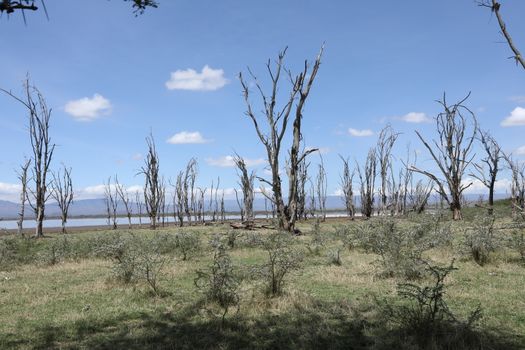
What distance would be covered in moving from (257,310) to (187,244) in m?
8.77

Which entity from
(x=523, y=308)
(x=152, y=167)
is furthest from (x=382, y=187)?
(x=523, y=308)

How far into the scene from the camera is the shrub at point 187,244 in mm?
14938

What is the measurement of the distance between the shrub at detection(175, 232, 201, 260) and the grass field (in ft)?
9.73

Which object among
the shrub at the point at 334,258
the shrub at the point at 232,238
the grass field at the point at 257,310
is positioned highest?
the shrub at the point at 232,238

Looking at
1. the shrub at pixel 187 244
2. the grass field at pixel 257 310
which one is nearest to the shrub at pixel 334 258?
the grass field at pixel 257 310

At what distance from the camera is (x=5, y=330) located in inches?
248

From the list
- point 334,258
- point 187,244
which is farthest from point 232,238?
point 334,258

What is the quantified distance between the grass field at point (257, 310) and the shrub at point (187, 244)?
2964 millimetres

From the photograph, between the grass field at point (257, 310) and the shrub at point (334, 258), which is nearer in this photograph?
the grass field at point (257, 310)

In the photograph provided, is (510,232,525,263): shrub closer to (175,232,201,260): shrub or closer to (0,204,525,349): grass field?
(0,204,525,349): grass field

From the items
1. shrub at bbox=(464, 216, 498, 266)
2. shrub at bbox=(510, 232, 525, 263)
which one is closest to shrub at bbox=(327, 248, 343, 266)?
shrub at bbox=(464, 216, 498, 266)

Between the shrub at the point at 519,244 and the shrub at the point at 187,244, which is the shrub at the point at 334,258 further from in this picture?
the shrub at the point at 187,244

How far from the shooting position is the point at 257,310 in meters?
6.95

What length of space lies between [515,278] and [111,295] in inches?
320
